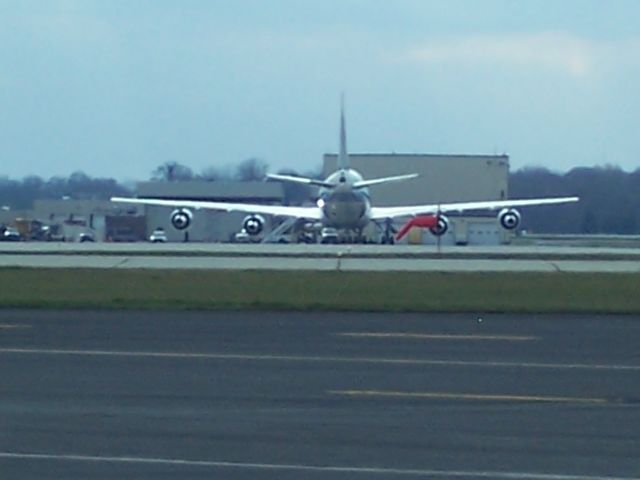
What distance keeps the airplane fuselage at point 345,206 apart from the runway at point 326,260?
58.0ft

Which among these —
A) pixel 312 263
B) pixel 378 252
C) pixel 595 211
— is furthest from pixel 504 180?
pixel 312 263

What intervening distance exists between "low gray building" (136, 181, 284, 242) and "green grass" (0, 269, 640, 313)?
168 feet

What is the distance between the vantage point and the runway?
38.9 metres

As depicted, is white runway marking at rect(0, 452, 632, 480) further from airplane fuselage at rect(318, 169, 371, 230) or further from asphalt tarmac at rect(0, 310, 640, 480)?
airplane fuselage at rect(318, 169, 371, 230)

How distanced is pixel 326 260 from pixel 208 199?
58610mm

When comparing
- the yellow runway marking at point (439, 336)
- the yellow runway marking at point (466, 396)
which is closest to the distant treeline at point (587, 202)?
the yellow runway marking at point (439, 336)

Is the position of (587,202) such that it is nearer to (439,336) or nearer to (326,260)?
(326,260)

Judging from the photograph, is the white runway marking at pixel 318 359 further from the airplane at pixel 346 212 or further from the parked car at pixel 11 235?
the parked car at pixel 11 235

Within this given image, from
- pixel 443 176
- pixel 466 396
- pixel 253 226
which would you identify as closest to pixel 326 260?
pixel 466 396

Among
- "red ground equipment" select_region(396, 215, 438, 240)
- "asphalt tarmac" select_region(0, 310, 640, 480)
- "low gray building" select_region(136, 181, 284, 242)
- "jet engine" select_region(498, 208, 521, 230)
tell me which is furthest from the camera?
"low gray building" select_region(136, 181, 284, 242)

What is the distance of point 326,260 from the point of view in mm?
43281

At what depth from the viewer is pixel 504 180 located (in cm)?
10131

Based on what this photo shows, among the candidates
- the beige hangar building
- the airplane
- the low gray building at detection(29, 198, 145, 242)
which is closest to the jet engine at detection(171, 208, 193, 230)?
the airplane

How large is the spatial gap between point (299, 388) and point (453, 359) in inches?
142
